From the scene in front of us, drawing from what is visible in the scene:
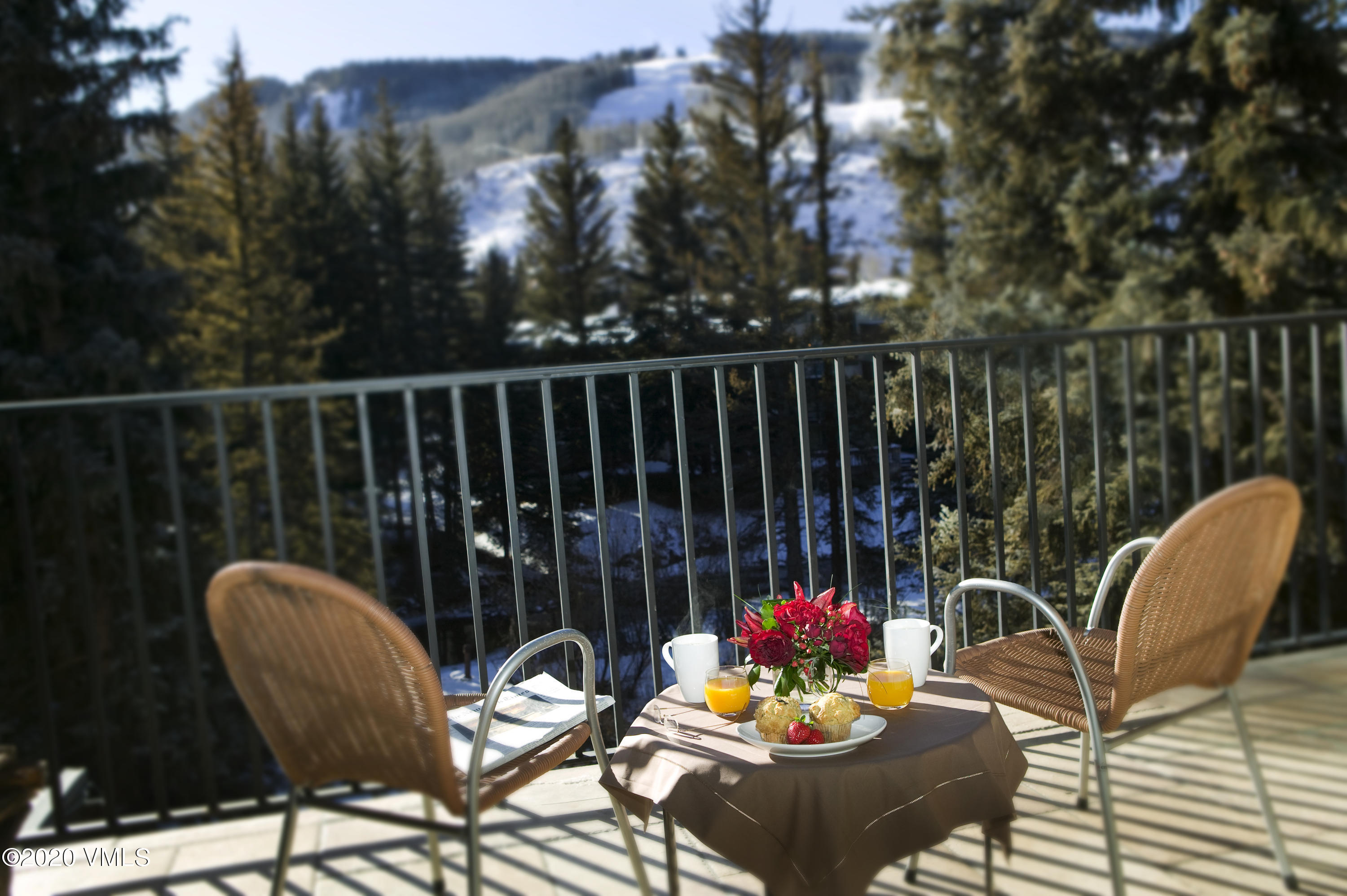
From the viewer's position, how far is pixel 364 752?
138 centimetres

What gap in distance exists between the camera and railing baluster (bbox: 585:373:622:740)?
7.09 ft

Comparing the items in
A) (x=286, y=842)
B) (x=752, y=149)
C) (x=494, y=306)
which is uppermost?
(x=752, y=149)

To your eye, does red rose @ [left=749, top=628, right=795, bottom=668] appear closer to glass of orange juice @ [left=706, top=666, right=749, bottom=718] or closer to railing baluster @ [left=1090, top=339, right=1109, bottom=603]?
glass of orange juice @ [left=706, top=666, right=749, bottom=718]

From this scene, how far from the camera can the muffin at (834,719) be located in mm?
1288

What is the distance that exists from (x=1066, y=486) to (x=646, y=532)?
1.13 metres

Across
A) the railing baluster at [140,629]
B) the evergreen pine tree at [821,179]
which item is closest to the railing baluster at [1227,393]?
the railing baluster at [140,629]

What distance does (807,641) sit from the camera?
1327mm

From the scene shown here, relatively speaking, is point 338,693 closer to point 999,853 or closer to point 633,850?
point 633,850

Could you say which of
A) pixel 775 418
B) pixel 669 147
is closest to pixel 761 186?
pixel 669 147

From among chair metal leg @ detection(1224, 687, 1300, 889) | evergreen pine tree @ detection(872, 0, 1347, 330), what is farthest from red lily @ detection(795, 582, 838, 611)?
evergreen pine tree @ detection(872, 0, 1347, 330)

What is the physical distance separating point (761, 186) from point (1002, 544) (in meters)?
17.6

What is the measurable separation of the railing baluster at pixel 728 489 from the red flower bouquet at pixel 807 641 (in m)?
0.81

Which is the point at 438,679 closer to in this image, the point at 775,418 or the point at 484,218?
the point at 775,418

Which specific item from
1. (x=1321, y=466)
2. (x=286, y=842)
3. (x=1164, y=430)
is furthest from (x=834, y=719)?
(x=1321, y=466)
